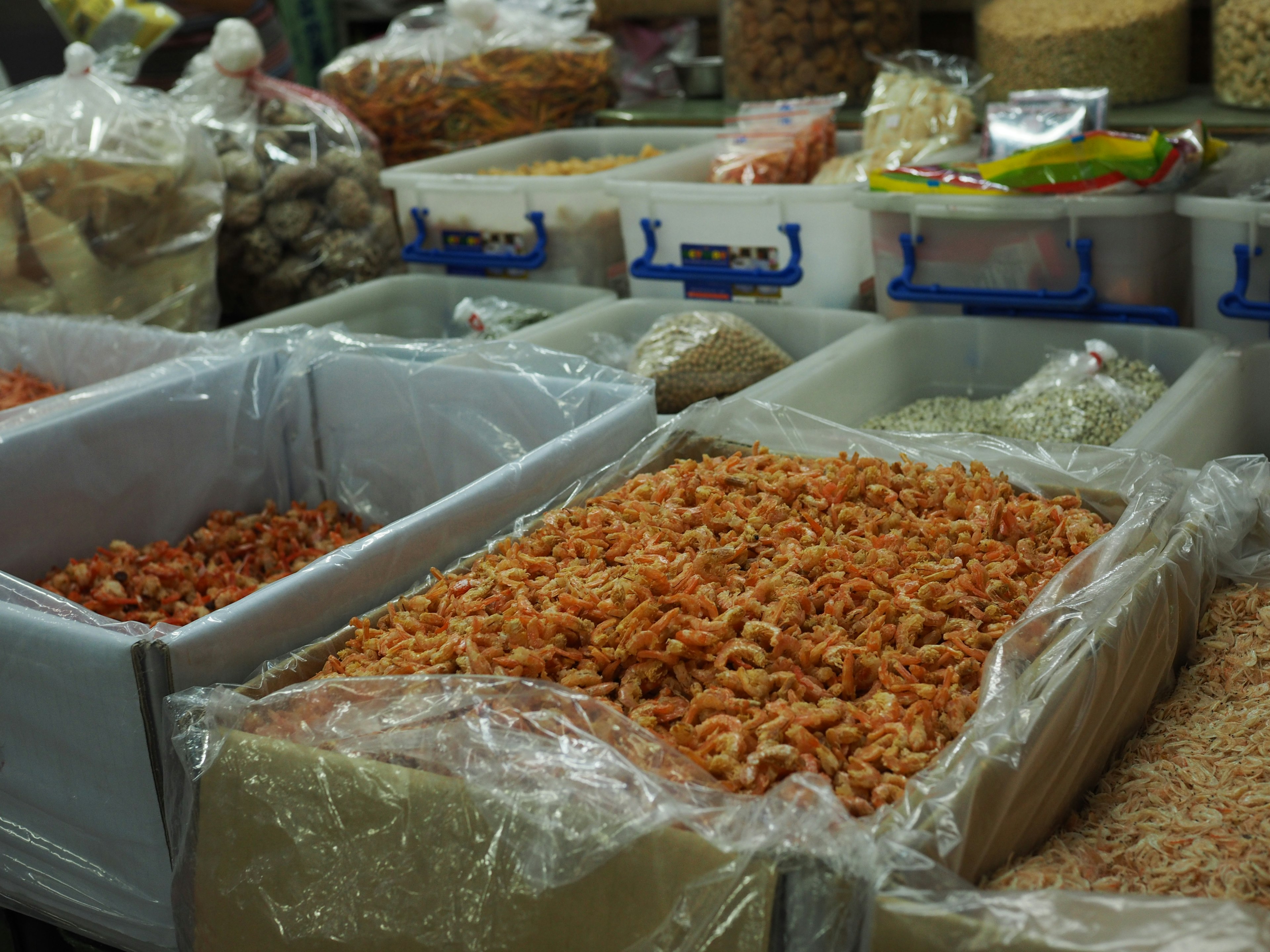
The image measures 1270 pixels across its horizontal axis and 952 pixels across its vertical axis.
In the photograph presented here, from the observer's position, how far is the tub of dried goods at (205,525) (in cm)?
90

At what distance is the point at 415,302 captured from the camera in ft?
7.13

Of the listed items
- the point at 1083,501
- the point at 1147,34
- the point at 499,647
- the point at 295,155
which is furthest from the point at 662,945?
the point at 1147,34

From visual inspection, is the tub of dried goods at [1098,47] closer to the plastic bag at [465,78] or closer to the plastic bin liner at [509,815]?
the plastic bag at [465,78]

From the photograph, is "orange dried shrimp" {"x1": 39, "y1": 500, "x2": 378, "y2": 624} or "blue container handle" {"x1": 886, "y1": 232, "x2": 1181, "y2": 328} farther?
"blue container handle" {"x1": 886, "y1": 232, "x2": 1181, "y2": 328}

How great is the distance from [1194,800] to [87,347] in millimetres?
1552

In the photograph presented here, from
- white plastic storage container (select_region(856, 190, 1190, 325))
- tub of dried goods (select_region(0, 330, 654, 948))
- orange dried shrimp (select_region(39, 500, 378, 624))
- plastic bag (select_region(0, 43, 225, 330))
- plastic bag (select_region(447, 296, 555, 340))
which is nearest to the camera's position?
tub of dried goods (select_region(0, 330, 654, 948))

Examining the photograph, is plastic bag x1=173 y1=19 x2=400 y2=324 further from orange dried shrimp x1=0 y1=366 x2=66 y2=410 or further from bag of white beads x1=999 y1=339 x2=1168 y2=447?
bag of white beads x1=999 y1=339 x2=1168 y2=447

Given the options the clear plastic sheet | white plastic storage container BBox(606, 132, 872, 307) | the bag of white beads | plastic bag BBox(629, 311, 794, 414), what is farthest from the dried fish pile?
white plastic storage container BBox(606, 132, 872, 307)

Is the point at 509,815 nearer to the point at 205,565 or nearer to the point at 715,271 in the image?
the point at 205,565

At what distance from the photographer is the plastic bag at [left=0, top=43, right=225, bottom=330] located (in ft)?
5.86

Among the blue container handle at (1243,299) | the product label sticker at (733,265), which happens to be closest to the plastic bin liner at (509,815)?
the blue container handle at (1243,299)

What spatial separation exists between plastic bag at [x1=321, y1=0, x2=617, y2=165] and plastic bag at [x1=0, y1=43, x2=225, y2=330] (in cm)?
58

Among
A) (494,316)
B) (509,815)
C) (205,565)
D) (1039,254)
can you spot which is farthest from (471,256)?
(509,815)

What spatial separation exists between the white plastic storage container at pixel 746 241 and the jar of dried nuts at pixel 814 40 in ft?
2.14
